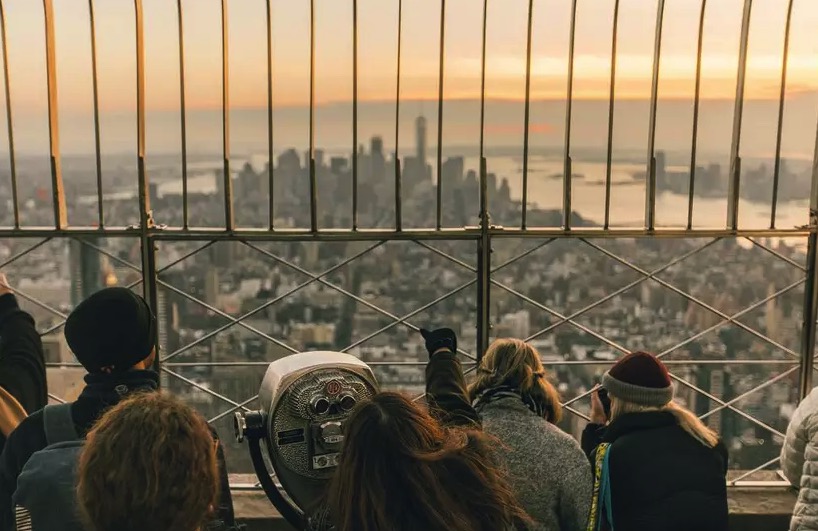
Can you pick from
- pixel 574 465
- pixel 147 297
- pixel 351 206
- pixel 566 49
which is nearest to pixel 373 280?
pixel 351 206

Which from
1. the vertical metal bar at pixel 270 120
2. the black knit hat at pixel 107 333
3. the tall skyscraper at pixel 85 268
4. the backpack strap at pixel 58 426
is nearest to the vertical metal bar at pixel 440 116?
the vertical metal bar at pixel 270 120

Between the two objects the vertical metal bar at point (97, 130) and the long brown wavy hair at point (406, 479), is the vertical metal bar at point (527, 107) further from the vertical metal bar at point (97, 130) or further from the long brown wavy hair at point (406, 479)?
the long brown wavy hair at point (406, 479)

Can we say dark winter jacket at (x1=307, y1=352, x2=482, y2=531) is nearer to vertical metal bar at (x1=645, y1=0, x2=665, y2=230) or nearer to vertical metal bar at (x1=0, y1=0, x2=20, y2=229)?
vertical metal bar at (x1=645, y1=0, x2=665, y2=230)

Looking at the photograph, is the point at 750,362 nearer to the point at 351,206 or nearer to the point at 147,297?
the point at 351,206

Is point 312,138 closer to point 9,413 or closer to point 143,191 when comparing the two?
point 143,191

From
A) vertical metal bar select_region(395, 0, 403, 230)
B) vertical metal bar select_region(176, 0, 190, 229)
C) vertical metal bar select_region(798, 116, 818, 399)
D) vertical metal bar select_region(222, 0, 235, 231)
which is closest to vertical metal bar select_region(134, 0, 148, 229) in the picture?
vertical metal bar select_region(176, 0, 190, 229)

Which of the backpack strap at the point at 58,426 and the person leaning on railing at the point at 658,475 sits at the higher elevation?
the backpack strap at the point at 58,426
